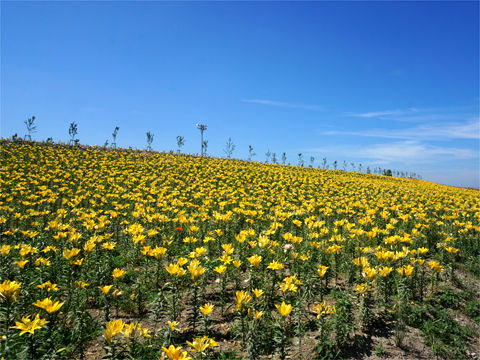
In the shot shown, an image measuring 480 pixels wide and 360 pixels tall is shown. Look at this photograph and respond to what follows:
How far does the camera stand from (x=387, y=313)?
402 cm

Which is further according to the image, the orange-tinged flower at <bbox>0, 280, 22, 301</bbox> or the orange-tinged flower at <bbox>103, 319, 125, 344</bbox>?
the orange-tinged flower at <bbox>0, 280, 22, 301</bbox>

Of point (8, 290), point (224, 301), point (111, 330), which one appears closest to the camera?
point (111, 330)

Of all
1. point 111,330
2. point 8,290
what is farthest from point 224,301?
point 8,290

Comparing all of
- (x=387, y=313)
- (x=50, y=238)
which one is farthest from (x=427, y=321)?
(x=50, y=238)

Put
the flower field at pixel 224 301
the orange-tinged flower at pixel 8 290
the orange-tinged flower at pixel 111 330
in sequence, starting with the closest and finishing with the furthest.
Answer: the orange-tinged flower at pixel 111 330 < the orange-tinged flower at pixel 8 290 < the flower field at pixel 224 301

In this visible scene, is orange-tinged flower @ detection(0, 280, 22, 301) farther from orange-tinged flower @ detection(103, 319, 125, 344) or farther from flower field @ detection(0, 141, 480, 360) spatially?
orange-tinged flower @ detection(103, 319, 125, 344)

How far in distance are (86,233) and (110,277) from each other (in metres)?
2.09

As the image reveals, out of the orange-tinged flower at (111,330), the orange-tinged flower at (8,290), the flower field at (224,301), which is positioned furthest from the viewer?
the flower field at (224,301)

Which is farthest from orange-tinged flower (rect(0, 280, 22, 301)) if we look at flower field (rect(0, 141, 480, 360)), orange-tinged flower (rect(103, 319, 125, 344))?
orange-tinged flower (rect(103, 319, 125, 344))

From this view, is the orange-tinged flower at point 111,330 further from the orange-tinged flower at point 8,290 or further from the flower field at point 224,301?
the orange-tinged flower at point 8,290

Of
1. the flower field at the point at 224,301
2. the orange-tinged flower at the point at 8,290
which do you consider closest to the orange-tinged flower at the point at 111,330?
the flower field at the point at 224,301

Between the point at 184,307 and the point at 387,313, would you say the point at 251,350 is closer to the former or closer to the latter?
the point at 184,307

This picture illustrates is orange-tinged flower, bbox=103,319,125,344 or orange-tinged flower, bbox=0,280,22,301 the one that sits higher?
orange-tinged flower, bbox=0,280,22,301

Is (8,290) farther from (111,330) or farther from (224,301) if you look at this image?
(224,301)
